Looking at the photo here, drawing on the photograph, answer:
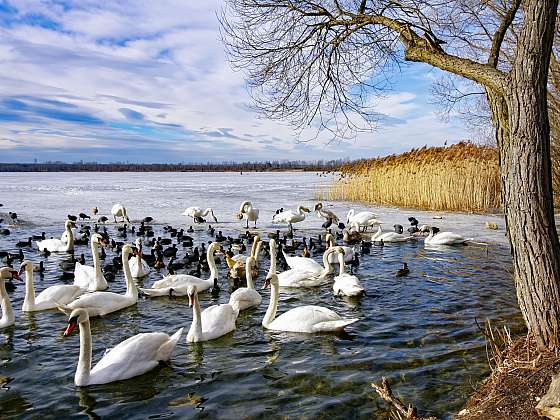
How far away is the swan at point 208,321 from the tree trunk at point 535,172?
3872 millimetres

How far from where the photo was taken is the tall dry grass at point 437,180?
21859 millimetres

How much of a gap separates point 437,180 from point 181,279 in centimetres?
1602

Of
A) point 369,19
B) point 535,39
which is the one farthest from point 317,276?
point 535,39

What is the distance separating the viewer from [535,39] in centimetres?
509

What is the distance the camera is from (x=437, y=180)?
2294cm

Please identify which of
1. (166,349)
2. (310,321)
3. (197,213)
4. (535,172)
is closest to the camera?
(535,172)

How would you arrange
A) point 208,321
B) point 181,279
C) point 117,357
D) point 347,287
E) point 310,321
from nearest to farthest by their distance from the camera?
point 117,357
point 208,321
point 310,321
point 347,287
point 181,279

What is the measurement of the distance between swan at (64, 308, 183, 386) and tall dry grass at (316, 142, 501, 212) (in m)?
18.3

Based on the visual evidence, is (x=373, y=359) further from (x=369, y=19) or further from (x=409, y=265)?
(x=409, y=265)

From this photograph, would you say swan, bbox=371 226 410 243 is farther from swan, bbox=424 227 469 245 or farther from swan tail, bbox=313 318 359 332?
swan tail, bbox=313 318 359 332

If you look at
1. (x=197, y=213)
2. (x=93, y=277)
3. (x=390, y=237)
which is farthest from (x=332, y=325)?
(x=197, y=213)

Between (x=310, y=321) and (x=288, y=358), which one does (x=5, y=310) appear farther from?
(x=310, y=321)

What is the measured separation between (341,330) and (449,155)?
18.0m

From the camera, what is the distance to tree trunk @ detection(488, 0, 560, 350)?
509 cm
